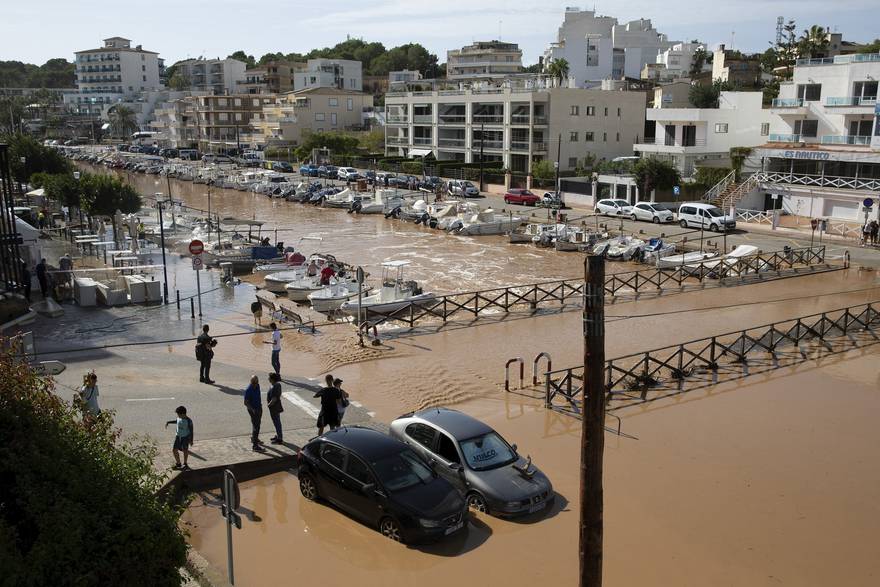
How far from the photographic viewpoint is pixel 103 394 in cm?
1616

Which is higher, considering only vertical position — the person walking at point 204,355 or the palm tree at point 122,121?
the palm tree at point 122,121

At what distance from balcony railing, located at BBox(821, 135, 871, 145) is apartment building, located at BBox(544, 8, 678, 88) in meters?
61.6

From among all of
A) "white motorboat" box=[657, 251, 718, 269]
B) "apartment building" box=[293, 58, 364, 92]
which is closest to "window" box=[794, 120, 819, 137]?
"white motorboat" box=[657, 251, 718, 269]

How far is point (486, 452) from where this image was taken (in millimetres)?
12734

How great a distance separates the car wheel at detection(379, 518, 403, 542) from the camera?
10891mm

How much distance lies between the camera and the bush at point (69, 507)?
7.07 m

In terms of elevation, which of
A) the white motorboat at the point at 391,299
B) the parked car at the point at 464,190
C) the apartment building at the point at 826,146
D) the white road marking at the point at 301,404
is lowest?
the white road marking at the point at 301,404

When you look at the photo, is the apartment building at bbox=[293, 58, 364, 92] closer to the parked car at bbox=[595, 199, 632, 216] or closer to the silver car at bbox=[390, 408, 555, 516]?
the parked car at bbox=[595, 199, 632, 216]

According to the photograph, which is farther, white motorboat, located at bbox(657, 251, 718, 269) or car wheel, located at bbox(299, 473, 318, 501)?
white motorboat, located at bbox(657, 251, 718, 269)

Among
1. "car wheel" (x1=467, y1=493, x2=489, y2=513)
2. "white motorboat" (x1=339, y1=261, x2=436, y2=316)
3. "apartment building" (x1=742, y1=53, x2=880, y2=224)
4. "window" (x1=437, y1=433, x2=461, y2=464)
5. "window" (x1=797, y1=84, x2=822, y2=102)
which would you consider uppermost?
"window" (x1=797, y1=84, x2=822, y2=102)

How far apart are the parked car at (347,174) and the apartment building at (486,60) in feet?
245

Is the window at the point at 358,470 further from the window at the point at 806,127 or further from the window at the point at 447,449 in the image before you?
the window at the point at 806,127

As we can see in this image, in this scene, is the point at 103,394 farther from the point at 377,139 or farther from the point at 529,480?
the point at 377,139

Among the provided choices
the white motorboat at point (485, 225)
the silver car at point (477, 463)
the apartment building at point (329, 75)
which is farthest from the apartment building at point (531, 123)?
the silver car at point (477, 463)
